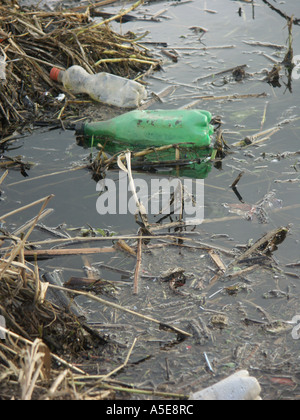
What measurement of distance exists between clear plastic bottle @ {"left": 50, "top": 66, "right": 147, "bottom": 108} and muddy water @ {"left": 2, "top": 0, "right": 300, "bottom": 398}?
29 cm

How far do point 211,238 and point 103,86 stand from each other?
2062 millimetres

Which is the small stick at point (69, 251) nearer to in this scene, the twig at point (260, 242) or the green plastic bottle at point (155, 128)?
the twig at point (260, 242)

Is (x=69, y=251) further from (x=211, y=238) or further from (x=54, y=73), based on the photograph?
(x=54, y=73)

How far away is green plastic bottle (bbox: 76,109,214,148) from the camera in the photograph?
12.8 feet

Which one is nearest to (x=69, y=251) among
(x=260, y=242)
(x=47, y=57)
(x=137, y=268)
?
(x=137, y=268)

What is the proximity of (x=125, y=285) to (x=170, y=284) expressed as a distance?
0.23 meters

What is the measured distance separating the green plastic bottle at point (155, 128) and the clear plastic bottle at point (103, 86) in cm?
38

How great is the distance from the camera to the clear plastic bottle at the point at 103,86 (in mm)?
4492

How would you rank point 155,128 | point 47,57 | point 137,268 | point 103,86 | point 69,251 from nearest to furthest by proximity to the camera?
1. point 137,268
2. point 69,251
3. point 155,128
4. point 103,86
5. point 47,57

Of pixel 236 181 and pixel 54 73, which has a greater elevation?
pixel 54 73

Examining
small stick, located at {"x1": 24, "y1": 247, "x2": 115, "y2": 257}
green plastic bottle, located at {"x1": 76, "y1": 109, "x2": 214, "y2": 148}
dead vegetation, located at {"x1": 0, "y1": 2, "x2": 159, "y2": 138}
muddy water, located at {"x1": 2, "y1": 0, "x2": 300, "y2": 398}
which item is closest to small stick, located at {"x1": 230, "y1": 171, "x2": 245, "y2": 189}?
muddy water, located at {"x1": 2, "y1": 0, "x2": 300, "y2": 398}

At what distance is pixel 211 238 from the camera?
10.1ft

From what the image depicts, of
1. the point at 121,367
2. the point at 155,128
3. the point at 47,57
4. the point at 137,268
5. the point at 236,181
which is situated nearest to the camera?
the point at 121,367

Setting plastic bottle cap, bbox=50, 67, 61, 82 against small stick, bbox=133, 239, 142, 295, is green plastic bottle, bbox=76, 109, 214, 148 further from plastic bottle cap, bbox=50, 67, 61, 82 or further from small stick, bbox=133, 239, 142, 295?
small stick, bbox=133, 239, 142, 295
